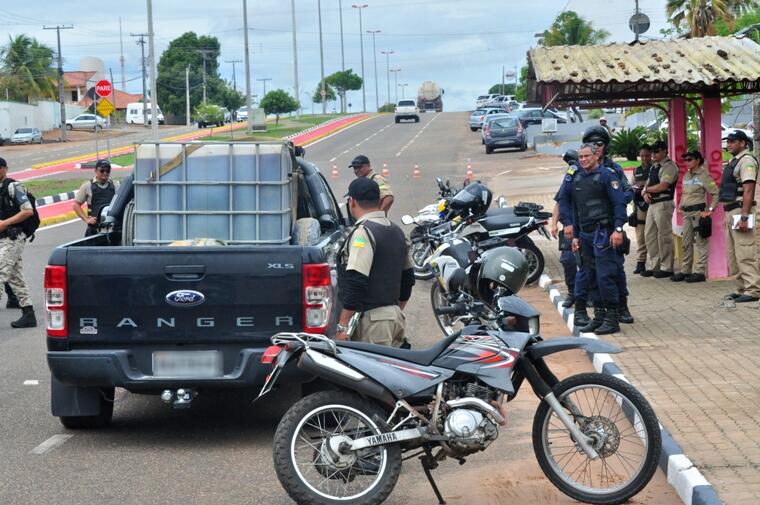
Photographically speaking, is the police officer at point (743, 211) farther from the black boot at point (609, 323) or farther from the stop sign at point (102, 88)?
the stop sign at point (102, 88)

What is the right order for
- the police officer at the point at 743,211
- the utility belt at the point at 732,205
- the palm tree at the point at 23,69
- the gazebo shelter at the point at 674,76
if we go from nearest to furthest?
the police officer at the point at 743,211 < the utility belt at the point at 732,205 < the gazebo shelter at the point at 674,76 < the palm tree at the point at 23,69

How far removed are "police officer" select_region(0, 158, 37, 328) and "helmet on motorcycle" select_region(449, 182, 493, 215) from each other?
18.0 feet

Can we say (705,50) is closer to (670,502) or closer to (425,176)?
(670,502)

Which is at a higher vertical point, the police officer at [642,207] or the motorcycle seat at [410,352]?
the police officer at [642,207]

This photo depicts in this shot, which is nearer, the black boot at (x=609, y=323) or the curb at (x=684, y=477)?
the curb at (x=684, y=477)

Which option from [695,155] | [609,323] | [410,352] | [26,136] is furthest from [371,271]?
[26,136]

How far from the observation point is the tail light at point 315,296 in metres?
7.51

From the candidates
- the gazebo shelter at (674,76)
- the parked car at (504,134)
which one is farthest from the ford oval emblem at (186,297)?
the parked car at (504,134)

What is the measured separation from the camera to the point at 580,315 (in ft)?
39.5

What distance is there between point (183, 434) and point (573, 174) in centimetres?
495

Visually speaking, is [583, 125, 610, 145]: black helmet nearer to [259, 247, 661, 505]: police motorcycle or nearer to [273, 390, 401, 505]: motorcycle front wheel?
[259, 247, 661, 505]: police motorcycle

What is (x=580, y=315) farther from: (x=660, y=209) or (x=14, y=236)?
(x=14, y=236)

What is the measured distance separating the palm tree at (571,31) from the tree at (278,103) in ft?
85.2

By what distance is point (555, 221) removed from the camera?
14.1m
